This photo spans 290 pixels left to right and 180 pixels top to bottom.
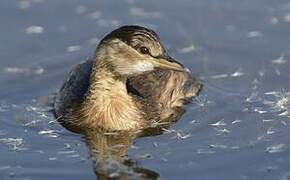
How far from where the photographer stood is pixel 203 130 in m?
10.3

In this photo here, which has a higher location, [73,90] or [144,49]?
[144,49]

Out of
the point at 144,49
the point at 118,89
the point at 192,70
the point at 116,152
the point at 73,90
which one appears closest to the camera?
the point at 116,152

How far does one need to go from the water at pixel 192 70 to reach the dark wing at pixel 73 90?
7.0 inches

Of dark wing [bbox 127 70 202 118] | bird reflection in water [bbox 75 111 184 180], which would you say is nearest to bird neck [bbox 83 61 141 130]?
bird reflection in water [bbox 75 111 184 180]

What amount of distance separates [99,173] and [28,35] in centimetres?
403

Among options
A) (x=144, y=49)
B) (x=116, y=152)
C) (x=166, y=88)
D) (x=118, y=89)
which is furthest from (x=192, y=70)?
(x=116, y=152)

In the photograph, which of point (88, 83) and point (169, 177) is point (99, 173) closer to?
point (169, 177)

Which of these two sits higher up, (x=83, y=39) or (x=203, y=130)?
(x=83, y=39)

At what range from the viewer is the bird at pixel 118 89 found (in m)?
10.4

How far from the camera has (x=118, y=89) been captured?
10664mm

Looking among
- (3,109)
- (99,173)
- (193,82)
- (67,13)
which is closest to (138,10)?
(67,13)

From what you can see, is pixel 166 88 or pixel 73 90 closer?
pixel 73 90

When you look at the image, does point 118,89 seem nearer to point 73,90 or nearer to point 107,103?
point 107,103

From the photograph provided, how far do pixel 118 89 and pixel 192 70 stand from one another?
1609 millimetres
